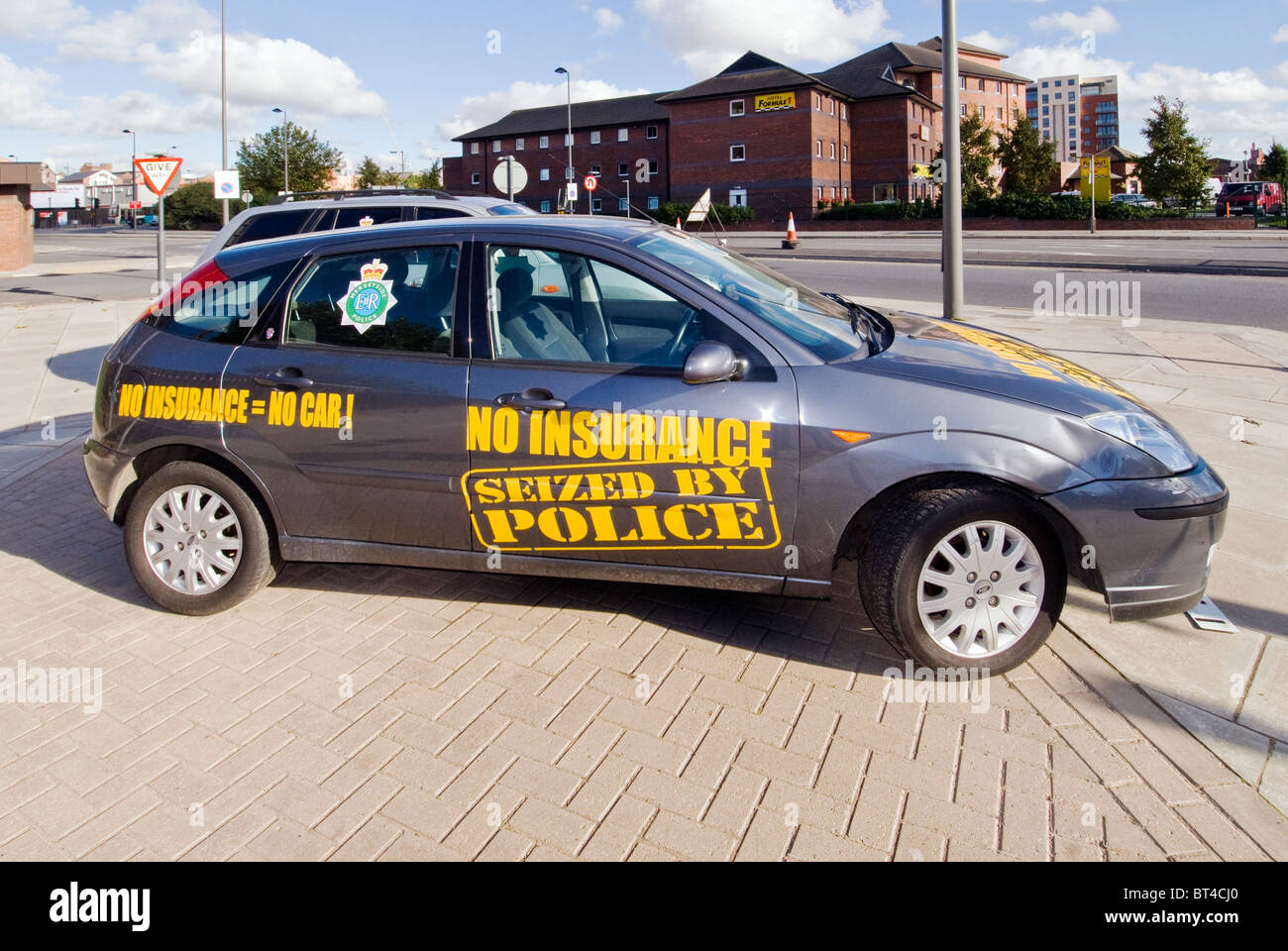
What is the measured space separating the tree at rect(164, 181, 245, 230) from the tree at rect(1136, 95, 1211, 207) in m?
63.8

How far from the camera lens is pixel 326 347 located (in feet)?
13.8

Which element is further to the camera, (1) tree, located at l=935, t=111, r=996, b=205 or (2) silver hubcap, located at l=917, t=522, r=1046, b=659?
(1) tree, located at l=935, t=111, r=996, b=205

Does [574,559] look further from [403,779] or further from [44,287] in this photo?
[44,287]

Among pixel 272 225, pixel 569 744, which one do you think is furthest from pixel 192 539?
pixel 272 225

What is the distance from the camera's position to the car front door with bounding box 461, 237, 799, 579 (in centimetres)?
363

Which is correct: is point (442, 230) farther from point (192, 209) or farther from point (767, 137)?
point (192, 209)

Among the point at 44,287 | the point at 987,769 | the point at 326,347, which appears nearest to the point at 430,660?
the point at 326,347

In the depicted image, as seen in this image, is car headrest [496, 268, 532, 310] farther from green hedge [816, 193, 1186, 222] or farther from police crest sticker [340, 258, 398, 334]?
green hedge [816, 193, 1186, 222]

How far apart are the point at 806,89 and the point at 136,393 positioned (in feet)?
205

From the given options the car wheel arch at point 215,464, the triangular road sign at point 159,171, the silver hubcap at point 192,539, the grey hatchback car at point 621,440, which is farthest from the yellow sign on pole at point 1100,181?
the silver hubcap at point 192,539

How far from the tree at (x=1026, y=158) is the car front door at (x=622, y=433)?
53.3 meters

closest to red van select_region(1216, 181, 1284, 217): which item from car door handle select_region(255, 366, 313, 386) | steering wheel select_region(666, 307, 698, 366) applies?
steering wheel select_region(666, 307, 698, 366)

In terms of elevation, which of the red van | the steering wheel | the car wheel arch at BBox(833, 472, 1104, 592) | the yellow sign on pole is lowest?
the car wheel arch at BBox(833, 472, 1104, 592)

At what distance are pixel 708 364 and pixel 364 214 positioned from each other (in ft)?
20.5
